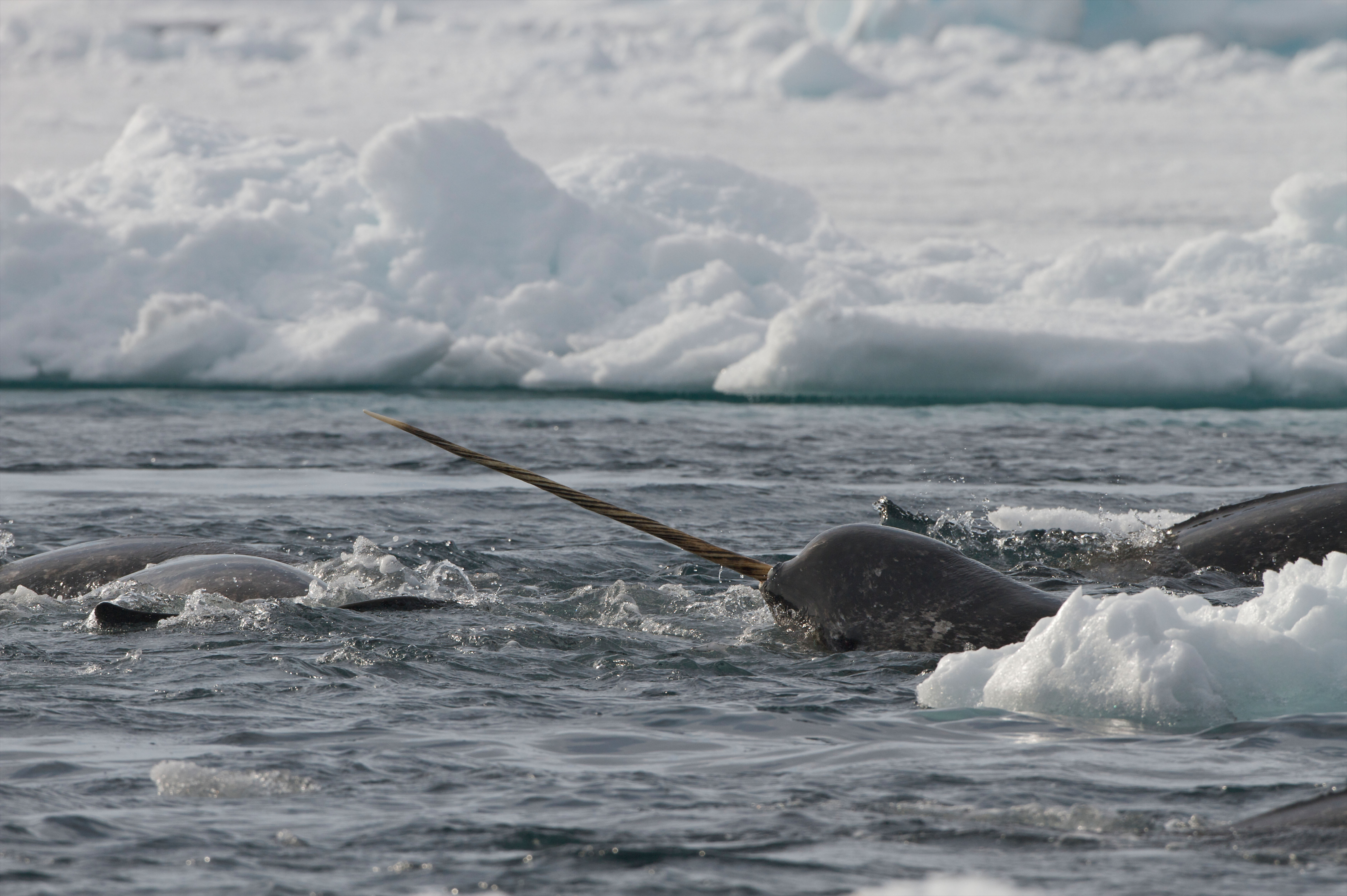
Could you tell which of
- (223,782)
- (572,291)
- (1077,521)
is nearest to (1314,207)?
(572,291)

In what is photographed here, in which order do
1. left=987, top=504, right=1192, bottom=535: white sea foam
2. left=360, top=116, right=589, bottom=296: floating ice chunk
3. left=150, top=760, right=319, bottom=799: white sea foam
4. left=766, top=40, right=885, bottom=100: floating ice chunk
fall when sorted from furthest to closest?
left=766, top=40, right=885, bottom=100: floating ice chunk, left=360, top=116, right=589, bottom=296: floating ice chunk, left=987, top=504, right=1192, bottom=535: white sea foam, left=150, top=760, right=319, bottom=799: white sea foam

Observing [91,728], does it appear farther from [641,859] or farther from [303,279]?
[303,279]

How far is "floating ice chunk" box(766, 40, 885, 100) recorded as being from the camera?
40.6 metres

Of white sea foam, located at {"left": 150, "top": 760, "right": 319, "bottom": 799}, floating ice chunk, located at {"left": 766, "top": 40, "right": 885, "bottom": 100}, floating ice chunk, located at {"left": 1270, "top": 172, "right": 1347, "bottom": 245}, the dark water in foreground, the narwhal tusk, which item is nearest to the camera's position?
the dark water in foreground

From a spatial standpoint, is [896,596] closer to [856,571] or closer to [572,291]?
[856,571]

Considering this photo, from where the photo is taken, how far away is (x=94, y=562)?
24.7 ft

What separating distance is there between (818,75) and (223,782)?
127ft

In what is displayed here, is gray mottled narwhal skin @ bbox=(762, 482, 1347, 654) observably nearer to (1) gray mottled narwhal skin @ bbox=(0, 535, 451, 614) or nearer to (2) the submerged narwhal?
(2) the submerged narwhal

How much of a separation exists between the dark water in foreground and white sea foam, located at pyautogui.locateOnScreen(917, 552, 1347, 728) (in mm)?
118

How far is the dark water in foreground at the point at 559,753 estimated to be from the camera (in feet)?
11.7

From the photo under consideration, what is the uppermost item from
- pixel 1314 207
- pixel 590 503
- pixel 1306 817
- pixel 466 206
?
pixel 1314 207

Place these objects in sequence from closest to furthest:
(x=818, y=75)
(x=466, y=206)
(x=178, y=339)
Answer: (x=178, y=339)
(x=466, y=206)
(x=818, y=75)

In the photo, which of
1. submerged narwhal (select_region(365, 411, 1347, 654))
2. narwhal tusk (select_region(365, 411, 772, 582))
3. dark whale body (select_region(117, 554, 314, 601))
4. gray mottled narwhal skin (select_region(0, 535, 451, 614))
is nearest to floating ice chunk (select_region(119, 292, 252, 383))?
gray mottled narwhal skin (select_region(0, 535, 451, 614))

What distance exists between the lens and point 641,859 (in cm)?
364
